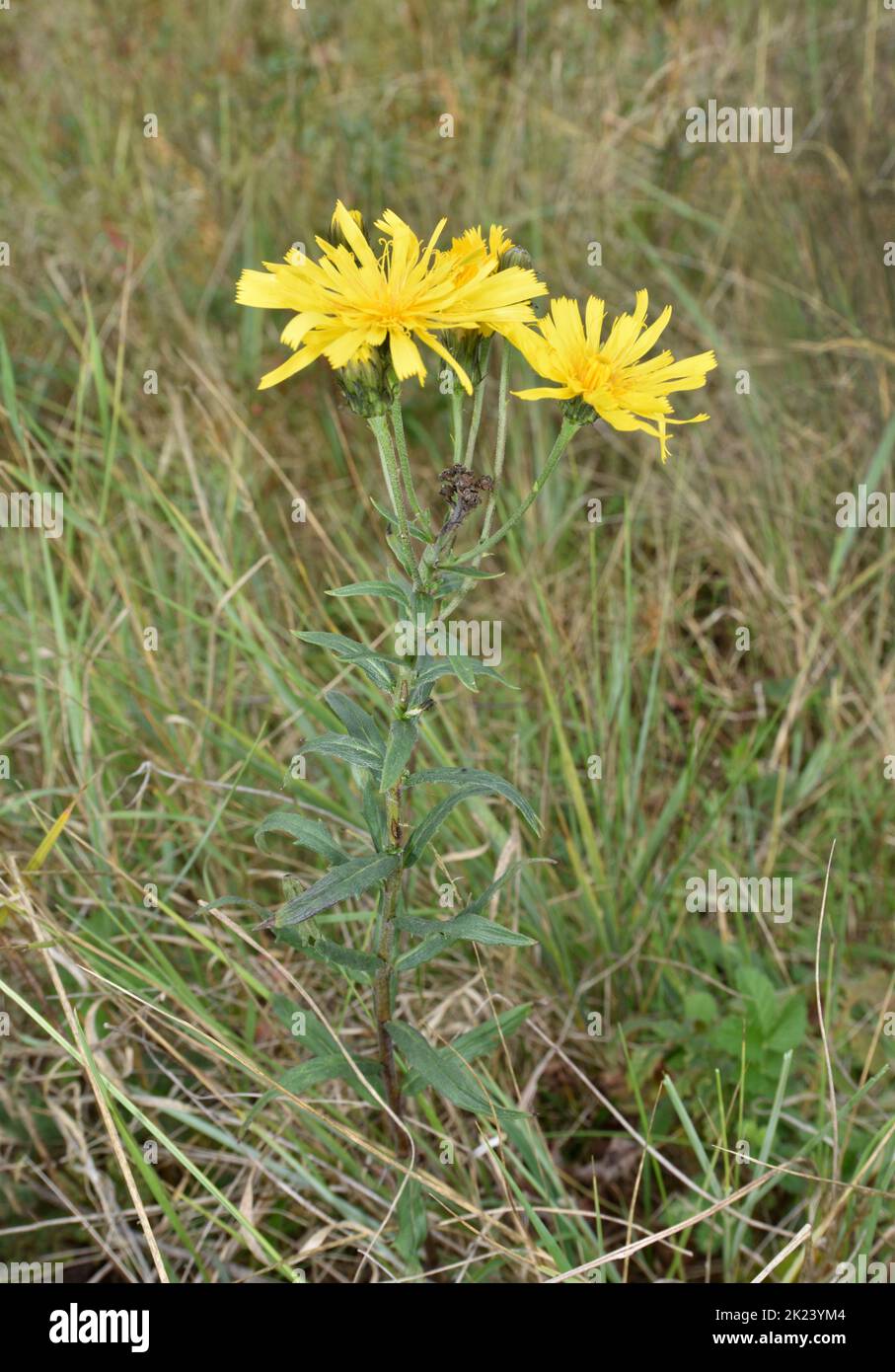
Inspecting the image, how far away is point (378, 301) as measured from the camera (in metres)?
1.32

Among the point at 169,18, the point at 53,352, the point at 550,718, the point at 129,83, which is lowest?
the point at 550,718

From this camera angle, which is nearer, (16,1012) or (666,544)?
(16,1012)

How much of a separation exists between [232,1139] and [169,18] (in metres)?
3.59

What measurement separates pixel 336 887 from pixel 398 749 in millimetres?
198

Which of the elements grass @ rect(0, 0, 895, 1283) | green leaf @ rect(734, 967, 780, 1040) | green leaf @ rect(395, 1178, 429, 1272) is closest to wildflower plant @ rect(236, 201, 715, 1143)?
green leaf @ rect(395, 1178, 429, 1272)

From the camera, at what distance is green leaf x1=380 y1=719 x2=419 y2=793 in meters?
1.40

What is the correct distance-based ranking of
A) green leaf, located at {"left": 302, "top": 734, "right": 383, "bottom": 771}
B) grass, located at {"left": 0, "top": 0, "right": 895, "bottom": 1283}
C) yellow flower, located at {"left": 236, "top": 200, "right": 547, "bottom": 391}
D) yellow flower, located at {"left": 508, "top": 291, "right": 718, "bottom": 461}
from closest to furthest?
1. yellow flower, located at {"left": 236, "top": 200, "right": 547, "bottom": 391}
2. yellow flower, located at {"left": 508, "top": 291, "right": 718, "bottom": 461}
3. green leaf, located at {"left": 302, "top": 734, "right": 383, "bottom": 771}
4. grass, located at {"left": 0, "top": 0, "right": 895, "bottom": 1283}

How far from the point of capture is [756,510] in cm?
300

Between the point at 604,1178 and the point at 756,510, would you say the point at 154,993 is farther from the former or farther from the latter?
the point at 756,510

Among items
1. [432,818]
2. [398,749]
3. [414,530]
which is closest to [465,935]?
[432,818]

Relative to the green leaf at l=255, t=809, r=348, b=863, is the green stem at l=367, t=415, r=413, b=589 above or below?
above

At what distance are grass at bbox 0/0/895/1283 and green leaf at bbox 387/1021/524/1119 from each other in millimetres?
124

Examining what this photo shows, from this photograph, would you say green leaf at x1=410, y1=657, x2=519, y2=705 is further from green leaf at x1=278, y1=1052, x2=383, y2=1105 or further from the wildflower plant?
green leaf at x1=278, y1=1052, x2=383, y2=1105
